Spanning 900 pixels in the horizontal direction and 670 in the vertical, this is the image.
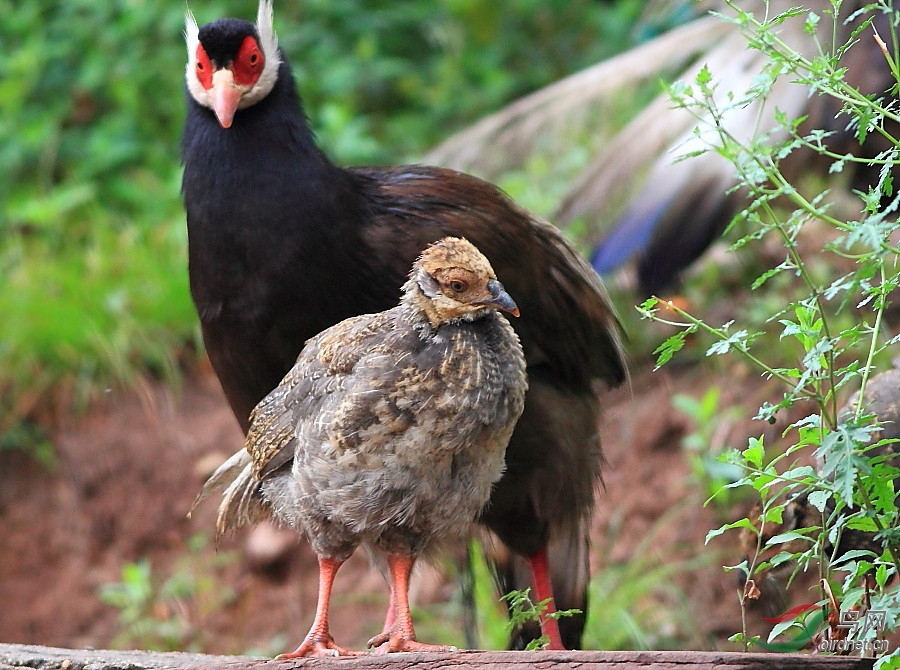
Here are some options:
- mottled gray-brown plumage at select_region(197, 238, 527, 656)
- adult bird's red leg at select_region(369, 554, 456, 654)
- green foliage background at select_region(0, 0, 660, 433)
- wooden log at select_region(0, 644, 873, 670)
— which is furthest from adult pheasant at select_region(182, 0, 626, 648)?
green foliage background at select_region(0, 0, 660, 433)

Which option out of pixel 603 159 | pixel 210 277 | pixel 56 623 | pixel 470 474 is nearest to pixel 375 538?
pixel 470 474

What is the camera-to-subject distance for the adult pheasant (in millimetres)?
3910

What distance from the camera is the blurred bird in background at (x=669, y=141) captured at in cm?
529

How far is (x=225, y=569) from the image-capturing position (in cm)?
659

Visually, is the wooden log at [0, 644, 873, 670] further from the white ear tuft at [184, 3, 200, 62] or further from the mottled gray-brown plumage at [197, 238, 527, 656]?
the white ear tuft at [184, 3, 200, 62]

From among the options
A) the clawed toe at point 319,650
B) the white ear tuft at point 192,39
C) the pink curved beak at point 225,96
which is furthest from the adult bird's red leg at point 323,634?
the white ear tuft at point 192,39

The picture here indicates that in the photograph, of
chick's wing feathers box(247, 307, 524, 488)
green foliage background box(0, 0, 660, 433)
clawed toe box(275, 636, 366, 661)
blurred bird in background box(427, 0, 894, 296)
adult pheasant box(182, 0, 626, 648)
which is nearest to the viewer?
chick's wing feathers box(247, 307, 524, 488)

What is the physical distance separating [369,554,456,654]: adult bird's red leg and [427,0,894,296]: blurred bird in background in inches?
83.8

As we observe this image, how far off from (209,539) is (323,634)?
352cm

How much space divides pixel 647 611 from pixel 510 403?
8.53ft

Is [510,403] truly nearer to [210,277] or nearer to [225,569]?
[210,277]

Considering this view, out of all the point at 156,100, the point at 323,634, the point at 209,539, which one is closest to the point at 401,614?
the point at 323,634

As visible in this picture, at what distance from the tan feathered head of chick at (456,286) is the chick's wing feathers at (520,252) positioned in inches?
35.4

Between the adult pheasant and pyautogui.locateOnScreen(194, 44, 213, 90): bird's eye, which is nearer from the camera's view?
the adult pheasant
